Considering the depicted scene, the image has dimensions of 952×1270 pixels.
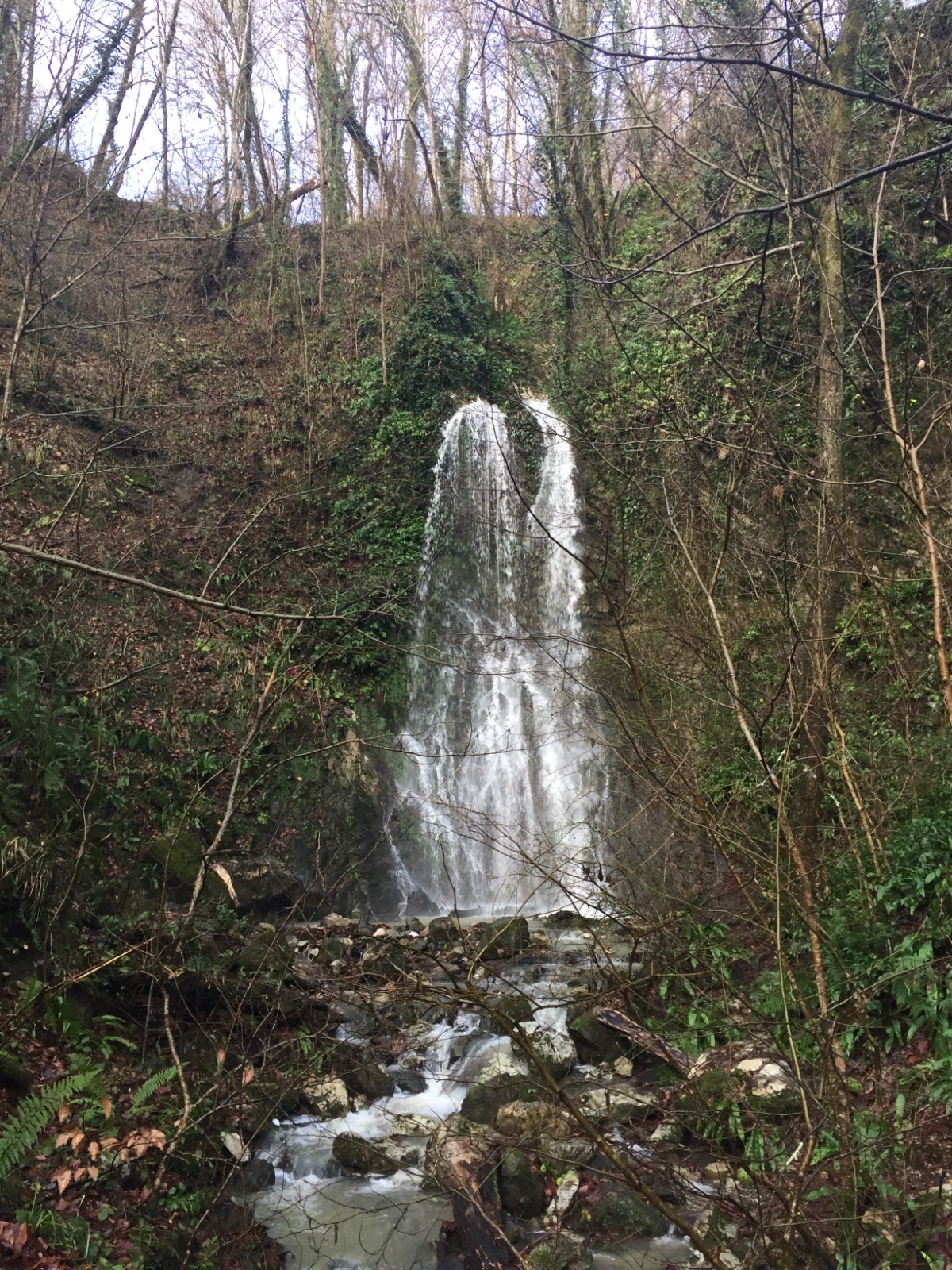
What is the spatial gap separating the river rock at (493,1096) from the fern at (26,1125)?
8.77 feet

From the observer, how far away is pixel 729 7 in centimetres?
1026

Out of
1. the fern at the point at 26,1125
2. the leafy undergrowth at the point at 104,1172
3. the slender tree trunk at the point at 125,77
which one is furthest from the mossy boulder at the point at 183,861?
the slender tree trunk at the point at 125,77

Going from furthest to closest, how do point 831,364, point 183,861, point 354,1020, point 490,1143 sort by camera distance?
point 183,861
point 831,364
point 354,1020
point 490,1143

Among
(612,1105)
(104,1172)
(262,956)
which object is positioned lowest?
(612,1105)

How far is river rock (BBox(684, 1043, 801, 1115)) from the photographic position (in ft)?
14.2

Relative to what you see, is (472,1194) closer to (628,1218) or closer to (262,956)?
(628,1218)

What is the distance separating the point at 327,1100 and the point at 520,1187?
160cm

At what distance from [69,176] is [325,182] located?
8990 mm

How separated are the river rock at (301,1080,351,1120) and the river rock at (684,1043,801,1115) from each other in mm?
2365

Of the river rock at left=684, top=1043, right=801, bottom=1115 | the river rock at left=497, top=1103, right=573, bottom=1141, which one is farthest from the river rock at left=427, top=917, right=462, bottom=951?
the river rock at left=684, top=1043, right=801, bottom=1115

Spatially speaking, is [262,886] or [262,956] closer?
[262,956]

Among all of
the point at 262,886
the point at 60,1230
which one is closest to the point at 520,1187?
the point at 60,1230

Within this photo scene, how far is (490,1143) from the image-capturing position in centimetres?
321

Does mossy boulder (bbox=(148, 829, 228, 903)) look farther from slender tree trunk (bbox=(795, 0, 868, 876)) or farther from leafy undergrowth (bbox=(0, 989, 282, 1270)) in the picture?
slender tree trunk (bbox=(795, 0, 868, 876))
